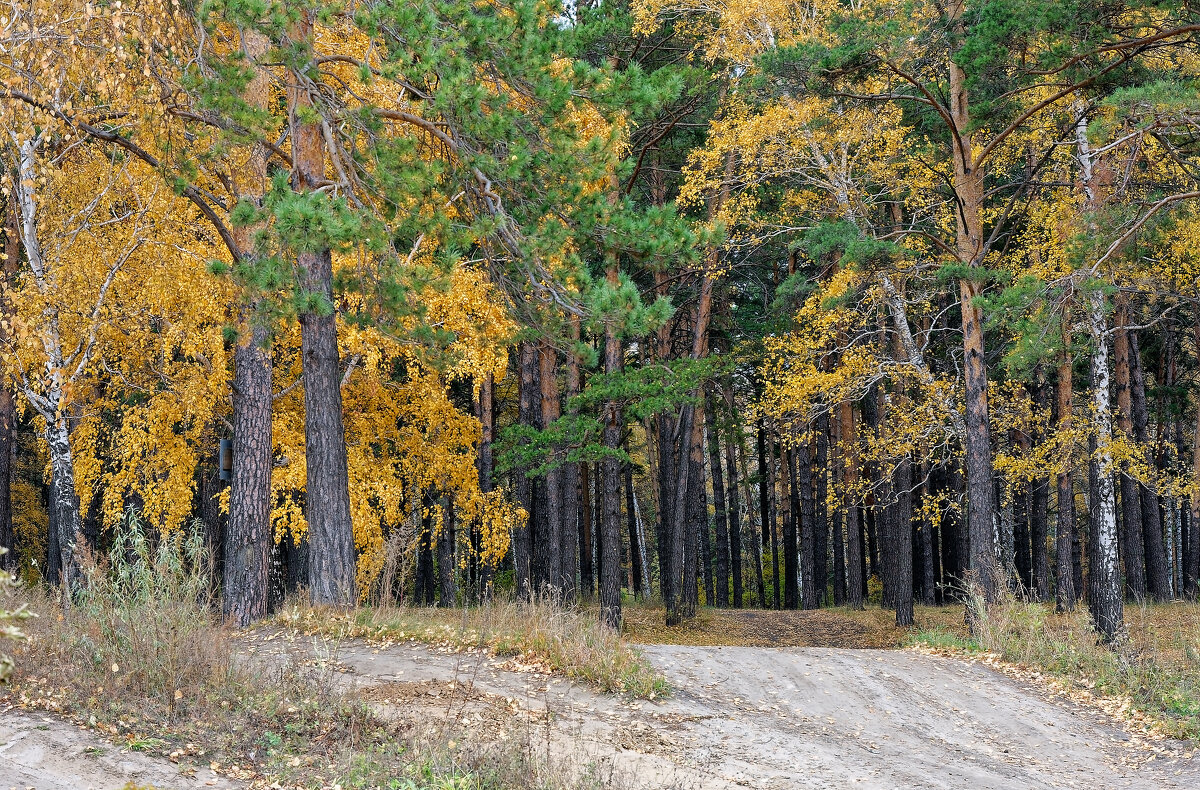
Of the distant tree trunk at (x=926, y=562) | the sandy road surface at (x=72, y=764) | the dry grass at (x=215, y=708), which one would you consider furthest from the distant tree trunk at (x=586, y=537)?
the sandy road surface at (x=72, y=764)

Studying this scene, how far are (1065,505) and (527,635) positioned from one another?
14.1m

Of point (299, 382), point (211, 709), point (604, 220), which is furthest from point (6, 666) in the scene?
point (299, 382)

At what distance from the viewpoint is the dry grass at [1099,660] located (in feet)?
30.6

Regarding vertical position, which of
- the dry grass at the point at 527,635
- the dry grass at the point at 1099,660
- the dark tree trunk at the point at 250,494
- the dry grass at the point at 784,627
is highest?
the dark tree trunk at the point at 250,494

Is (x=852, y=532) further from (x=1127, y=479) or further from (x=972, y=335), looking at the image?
(x=972, y=335)

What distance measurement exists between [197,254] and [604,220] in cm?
650

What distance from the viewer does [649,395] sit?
14.7m

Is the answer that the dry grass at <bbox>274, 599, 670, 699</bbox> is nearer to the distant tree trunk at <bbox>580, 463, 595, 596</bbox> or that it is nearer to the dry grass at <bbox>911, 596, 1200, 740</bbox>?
the dry grass at <bbox>911, 596, 1200, 740</bbox>

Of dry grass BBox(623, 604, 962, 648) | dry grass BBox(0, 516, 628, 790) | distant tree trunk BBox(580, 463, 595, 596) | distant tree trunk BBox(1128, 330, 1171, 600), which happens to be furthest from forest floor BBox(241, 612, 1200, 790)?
distant tree trunk BBox(580, 463, 595, 596)

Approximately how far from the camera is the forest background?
30.2 feet

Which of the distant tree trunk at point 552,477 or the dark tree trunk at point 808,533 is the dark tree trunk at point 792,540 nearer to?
the dark tree trunk at point 808,533

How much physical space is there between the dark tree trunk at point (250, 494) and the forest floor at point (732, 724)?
137 centimetres

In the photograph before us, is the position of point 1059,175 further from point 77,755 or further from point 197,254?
point 77,755

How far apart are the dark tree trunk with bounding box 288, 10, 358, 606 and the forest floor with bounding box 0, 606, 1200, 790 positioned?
0.92 meters
